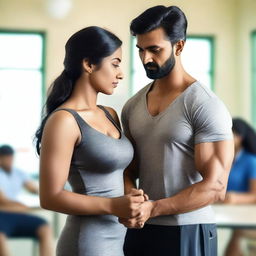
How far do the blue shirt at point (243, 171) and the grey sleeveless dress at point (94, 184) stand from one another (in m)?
1.97

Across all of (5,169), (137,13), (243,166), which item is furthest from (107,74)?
(137,13)

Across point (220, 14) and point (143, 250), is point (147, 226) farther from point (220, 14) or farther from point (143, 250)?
point (220, 14)

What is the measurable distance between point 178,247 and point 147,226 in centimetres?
11

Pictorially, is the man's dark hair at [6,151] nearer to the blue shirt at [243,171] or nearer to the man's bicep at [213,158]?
the blue shirt at [243,171]

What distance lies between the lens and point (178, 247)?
67.6 inches

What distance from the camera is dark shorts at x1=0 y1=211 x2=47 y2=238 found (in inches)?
148

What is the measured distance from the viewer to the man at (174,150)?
165cm

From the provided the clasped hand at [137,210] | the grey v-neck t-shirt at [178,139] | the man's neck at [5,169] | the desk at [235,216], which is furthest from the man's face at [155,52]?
the man's neck at [5,169]

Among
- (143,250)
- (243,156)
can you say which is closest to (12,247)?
(243,156)

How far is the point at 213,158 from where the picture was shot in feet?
5.42

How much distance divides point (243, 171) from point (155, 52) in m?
1.93

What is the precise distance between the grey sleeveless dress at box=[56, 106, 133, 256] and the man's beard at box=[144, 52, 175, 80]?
0.24 metres

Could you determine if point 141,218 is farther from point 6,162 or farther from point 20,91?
point 20,91

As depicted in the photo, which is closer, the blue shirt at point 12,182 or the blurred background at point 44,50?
the blue shirt at point 12,182
